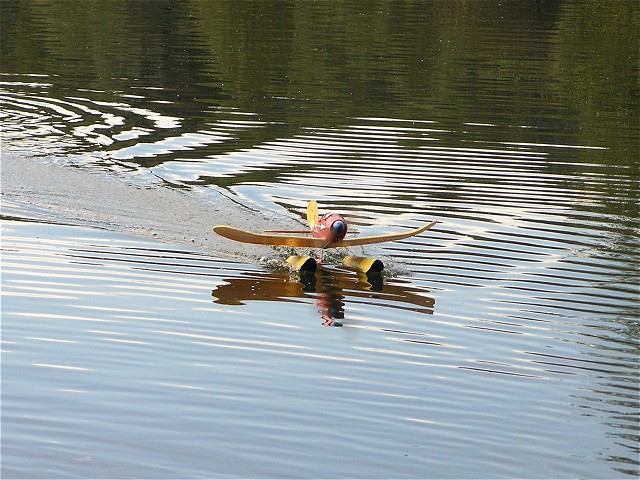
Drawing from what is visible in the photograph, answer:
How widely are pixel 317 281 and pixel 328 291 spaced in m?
0.55

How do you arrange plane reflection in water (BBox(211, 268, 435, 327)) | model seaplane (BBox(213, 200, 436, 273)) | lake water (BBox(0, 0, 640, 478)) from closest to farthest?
lake water (BBox(0, 0, 640, 478))
plane reflection in water (BBox(211, 268, 435, 327))
model seaplane (BBox(213, 200, 436, 273))

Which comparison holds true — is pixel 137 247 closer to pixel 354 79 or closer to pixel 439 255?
pixel 439 255

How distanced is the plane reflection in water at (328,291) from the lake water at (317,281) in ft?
0.19

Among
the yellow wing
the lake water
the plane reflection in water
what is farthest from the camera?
the yellow wing

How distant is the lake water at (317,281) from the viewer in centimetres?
1073

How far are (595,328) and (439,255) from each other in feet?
12.7

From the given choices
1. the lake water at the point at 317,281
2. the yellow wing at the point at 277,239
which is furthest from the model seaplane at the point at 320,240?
the lake water at the point at 317,281

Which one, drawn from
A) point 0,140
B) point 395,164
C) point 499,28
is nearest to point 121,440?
point 395,164

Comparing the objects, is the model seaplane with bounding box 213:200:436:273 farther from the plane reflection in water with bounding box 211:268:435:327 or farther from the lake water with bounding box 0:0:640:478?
the lake water with bounding box 0:0:640:478

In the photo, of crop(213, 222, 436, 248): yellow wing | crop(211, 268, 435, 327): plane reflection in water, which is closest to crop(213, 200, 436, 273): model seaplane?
crop(213, 222, 436, 248): yellow wing

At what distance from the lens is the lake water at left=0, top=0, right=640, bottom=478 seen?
1073 centimetres

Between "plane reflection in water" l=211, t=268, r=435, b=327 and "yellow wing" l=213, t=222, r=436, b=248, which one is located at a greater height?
"yellow wing" l=213, t=222, r=436, b=248

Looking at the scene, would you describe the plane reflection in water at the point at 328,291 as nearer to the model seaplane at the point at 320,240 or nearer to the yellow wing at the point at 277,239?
the model seaplane at the point at 320,240

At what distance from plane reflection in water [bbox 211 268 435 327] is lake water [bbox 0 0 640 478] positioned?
0.06 metres
